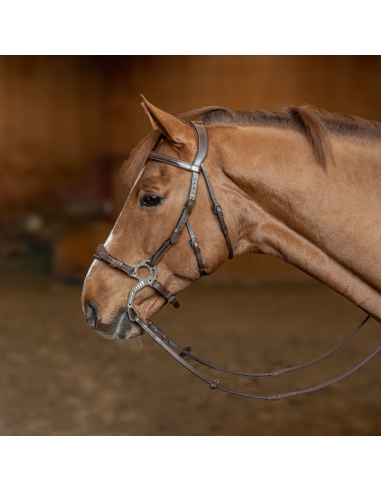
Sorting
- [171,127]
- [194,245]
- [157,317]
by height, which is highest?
[171,127]

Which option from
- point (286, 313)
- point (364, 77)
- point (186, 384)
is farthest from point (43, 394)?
point (364, 77)

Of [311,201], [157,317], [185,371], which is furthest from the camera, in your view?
[157,317]

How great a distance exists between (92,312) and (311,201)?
0.83m

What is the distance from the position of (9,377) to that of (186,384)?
5.10ft

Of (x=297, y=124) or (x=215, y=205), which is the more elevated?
(x=297, y=124)

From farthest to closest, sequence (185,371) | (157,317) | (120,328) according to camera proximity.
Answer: (157,317) < (185,371) < (120,328)

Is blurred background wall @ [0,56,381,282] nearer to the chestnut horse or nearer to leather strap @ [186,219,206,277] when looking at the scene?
the chestnut horse

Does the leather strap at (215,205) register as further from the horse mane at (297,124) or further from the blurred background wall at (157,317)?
the blurred background wall at (157,317)

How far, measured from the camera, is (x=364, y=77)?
3.38m

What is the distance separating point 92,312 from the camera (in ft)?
4.46

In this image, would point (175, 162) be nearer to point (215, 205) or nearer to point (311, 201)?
point (215, 205)

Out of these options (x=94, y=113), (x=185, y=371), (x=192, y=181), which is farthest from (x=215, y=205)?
(x=94, y=113)

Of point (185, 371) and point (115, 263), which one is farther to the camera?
point (185, 371)

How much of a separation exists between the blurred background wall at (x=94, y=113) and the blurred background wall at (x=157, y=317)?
10 millimetres
